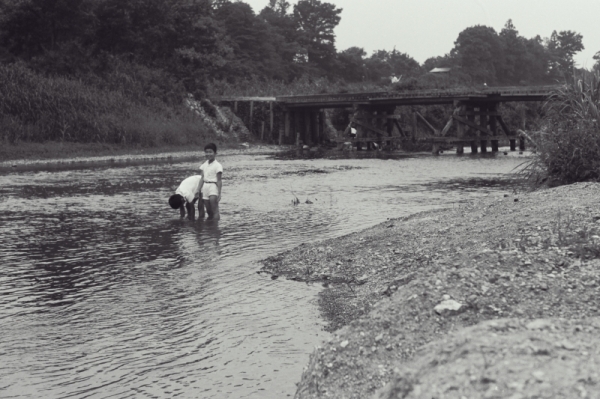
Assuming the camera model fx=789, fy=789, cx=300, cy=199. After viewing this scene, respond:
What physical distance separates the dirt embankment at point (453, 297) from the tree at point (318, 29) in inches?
3300

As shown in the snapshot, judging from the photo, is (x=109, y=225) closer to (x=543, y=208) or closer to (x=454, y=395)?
(x=543, y=208)

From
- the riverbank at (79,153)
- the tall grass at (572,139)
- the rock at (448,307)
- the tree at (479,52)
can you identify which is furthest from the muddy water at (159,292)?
the tree at (479,52)

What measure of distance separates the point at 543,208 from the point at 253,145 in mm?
43539

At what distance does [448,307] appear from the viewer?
19.5 ft

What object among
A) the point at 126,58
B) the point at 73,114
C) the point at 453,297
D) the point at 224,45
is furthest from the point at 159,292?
the point at 224,45

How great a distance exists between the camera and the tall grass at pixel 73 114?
3903cm

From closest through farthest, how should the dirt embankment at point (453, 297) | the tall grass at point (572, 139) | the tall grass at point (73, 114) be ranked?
the dirt embankment at point (453, 297) < the tall grass at point (572, 139) < the tall grass at point (73, 114)

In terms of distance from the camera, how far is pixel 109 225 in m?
15.5

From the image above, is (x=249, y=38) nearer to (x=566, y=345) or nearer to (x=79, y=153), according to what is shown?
(x=79, y=153)

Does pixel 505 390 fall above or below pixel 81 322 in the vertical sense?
above

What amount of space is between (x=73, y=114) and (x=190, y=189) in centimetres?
2757

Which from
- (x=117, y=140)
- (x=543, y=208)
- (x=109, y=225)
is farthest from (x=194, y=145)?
(x=543, y=208)

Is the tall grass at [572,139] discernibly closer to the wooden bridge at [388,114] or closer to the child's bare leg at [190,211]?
the child's bare leg at [190,211]

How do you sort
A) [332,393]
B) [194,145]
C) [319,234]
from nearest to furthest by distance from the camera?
1. [332,393]
2. [319,234]
3. [194,145]
